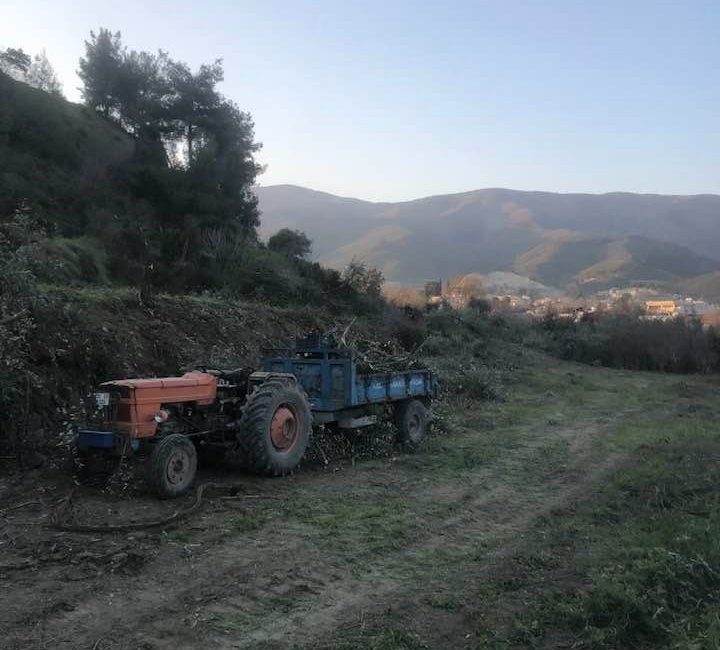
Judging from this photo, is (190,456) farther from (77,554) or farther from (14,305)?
(14,305)

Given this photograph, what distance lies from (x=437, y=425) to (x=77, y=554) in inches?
339

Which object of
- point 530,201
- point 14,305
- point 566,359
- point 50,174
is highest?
point 530,201

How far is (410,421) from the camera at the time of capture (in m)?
11.7

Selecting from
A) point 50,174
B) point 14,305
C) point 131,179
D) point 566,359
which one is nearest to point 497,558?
point 14,305

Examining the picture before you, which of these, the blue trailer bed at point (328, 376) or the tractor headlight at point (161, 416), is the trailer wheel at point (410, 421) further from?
the tractor headlight at point (161, 416)

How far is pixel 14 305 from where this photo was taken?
29.0 ft

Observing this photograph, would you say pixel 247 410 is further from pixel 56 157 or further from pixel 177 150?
pixel 177 150

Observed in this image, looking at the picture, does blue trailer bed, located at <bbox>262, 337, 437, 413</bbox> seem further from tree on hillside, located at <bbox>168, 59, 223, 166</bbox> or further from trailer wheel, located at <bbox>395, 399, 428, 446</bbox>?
tree on hillside, located at <bbox>168, 59, 223, 166</bbox>

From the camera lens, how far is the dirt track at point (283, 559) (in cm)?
455

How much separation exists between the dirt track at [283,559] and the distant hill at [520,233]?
5786 cm

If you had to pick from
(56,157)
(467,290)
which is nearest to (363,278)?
(56,157)

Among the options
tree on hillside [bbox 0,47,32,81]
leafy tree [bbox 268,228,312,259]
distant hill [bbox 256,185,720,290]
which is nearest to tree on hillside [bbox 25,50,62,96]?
tree on hillside [bbox 0,47,32,81]

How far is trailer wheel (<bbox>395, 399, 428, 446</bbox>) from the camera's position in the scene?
11500 millimetres

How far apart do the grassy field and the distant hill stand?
189ft
